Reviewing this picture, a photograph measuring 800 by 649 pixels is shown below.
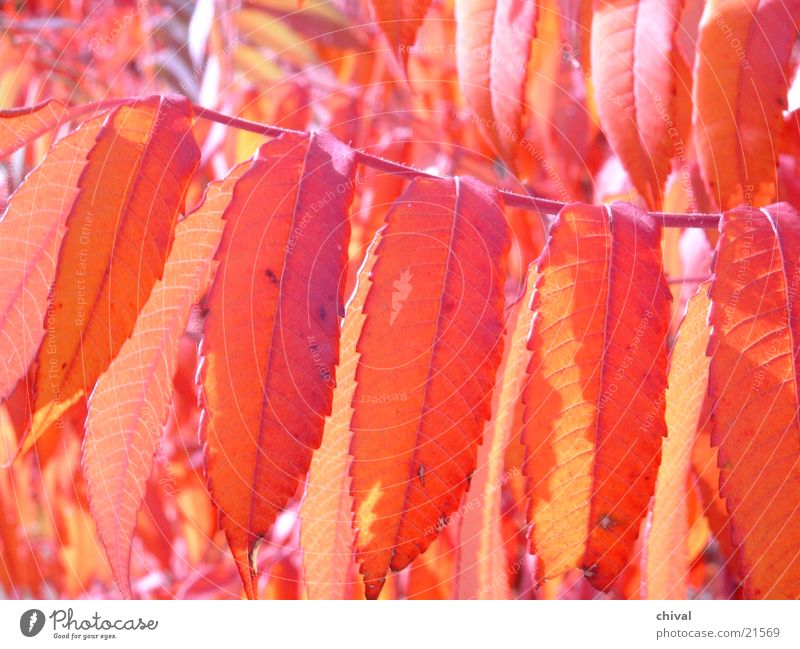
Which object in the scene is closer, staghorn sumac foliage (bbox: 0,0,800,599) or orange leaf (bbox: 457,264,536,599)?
staghorn sumac foliage (bbox: 0,0,800,599)

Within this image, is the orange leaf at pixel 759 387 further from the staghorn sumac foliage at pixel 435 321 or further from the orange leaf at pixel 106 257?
the orange leaf at pixel 106 257

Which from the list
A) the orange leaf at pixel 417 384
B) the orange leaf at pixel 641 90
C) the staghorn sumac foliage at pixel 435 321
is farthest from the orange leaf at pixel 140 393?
the orange leaf at pixel 641 90

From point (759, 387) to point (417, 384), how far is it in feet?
0.67

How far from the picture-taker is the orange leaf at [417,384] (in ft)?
1.38

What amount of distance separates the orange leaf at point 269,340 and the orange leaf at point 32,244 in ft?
0.34

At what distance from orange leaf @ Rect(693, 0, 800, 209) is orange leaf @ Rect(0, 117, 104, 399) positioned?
383 mm

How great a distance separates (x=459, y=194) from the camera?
0.46m

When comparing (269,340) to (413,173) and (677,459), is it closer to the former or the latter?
(413,173)

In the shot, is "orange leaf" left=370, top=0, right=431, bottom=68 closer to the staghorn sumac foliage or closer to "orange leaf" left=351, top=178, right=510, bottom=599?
the staghorn sumac foliage

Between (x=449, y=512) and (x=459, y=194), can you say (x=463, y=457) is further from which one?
(x=459, y=194)

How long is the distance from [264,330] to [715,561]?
0.90m

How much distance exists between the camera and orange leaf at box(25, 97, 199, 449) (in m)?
0.41
